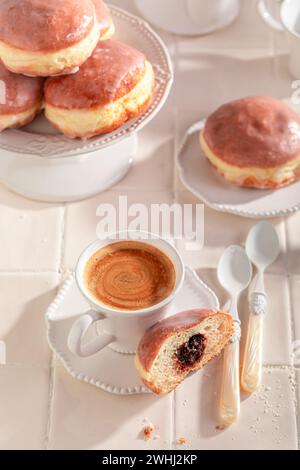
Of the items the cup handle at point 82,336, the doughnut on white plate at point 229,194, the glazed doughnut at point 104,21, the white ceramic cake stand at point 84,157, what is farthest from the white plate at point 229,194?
the cup handle at point 82,336

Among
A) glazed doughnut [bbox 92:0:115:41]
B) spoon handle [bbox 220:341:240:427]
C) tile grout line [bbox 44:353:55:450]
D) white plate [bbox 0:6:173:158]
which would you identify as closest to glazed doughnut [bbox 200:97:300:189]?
white plate [bbox 0:6:173:158]

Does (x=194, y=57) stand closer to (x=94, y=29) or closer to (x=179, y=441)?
(x=94, y=29)

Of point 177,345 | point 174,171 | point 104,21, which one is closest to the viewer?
point 177,345

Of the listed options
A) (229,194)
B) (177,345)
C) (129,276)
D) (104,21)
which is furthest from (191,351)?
(104,21)

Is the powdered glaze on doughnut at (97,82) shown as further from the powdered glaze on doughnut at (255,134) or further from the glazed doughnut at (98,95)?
the powdered glaze on doughnut at (255,134)

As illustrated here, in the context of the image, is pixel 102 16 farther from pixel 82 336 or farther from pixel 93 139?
pixel 82 336

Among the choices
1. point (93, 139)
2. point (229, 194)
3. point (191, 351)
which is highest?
point (93, 139)

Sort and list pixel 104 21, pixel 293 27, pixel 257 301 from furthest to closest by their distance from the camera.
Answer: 1. pixel 293 27
2. pixel 104 21
3. pixel 257 301
